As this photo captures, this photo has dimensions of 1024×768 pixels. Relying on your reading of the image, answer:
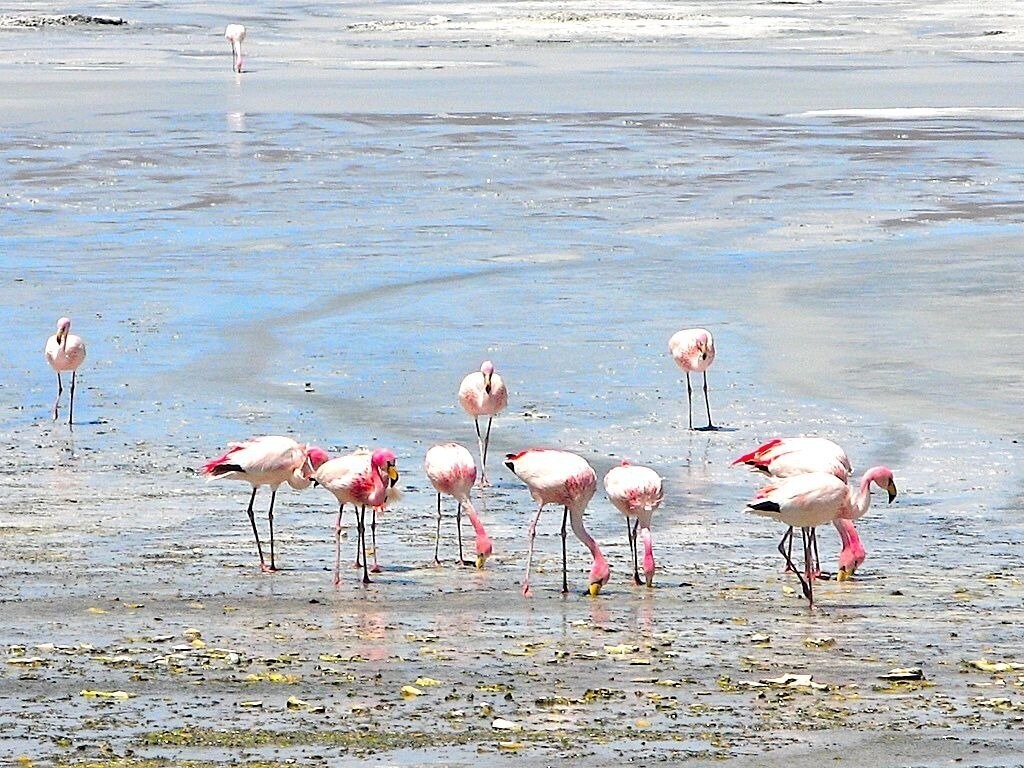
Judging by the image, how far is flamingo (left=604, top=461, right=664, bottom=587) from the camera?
9922 millimetres

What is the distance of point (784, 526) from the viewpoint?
37.7 feet

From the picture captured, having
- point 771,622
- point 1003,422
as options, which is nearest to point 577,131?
point 1003,422

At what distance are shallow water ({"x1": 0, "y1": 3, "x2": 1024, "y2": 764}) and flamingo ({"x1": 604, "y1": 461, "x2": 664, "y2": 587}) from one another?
0.54ft

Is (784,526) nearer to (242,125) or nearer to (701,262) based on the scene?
(701,262)

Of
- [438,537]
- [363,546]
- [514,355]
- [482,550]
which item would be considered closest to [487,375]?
[438,537]

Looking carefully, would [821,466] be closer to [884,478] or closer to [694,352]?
[884,478]

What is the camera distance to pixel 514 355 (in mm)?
16578

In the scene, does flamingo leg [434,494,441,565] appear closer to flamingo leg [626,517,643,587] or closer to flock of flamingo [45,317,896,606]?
flock of flamingo [45,317,896,606]

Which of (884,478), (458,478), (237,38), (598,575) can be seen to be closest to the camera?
(598,575)

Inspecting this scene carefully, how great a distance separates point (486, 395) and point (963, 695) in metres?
5.05

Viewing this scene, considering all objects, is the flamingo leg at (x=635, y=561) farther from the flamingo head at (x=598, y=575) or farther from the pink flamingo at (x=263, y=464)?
the pink flamingo at (x=263, y=464)

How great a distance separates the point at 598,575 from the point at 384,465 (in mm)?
1122

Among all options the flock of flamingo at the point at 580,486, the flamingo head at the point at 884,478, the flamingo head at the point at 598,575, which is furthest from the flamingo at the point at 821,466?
the flamingo head at the point at 598,575

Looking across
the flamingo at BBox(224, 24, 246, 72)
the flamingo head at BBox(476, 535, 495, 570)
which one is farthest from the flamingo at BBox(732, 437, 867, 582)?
the flamingo at BBox(224, 24, 246, 72)
